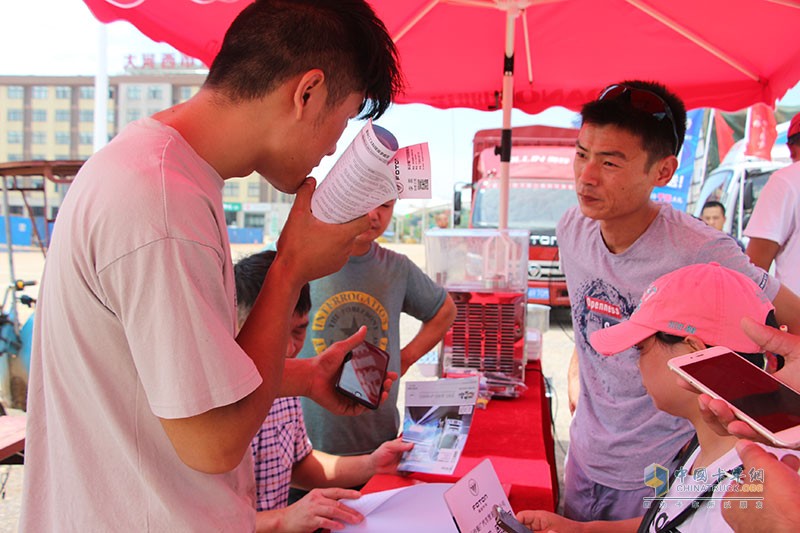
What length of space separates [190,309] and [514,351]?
1.72m

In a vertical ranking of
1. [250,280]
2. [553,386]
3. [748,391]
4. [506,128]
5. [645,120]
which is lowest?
[553,386]

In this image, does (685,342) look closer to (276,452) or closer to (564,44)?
(276,452)

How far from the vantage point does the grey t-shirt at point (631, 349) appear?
1795 millimetres

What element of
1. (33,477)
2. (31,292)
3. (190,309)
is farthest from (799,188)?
(31,292)

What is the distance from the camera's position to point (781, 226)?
2.72 m

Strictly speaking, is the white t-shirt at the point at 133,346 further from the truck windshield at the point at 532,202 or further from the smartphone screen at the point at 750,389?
the truck windshield at the point at 532,202

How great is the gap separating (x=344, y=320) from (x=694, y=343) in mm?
1246

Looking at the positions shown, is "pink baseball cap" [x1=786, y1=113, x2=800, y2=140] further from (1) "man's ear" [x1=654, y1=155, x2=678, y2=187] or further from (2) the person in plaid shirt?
(2) the person in plaid shirt

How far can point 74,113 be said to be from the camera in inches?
1507

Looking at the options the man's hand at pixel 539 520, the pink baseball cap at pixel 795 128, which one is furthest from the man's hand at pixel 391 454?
the pink baseball cap at pixel 795 128

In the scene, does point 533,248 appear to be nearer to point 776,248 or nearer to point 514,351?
point 776,248

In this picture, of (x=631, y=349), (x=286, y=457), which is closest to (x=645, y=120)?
(x=631, y=349)

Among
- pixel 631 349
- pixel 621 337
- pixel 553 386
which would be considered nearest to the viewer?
pixel 621 337

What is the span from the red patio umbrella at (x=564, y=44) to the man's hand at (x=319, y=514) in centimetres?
183
